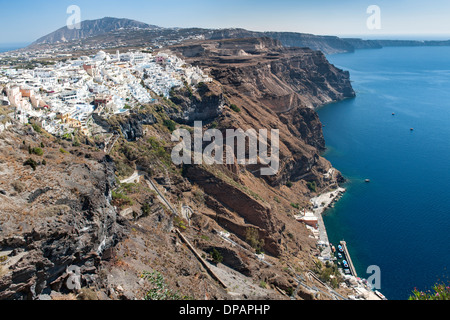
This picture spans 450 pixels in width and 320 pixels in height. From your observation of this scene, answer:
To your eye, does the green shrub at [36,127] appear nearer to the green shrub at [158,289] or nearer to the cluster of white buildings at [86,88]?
the cluster of white buildings at [86,88]

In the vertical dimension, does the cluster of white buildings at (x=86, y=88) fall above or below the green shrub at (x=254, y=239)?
above

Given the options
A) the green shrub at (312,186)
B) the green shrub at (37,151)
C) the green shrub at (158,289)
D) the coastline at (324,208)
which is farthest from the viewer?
the green shrub at (312,186)

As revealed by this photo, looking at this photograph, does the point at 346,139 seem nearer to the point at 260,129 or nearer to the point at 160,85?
the point at 260,129

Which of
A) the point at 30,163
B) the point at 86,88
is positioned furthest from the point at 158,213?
the point at 86,88

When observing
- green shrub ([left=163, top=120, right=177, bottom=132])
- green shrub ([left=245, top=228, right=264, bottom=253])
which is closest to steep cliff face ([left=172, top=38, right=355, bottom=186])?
green shrub ([left=163, top=120, right=177, bottom=132])

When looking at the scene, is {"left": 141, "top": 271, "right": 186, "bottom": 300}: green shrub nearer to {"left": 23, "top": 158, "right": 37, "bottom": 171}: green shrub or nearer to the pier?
{"left": 23, "top": 158, "right": 37, "bottom": 171}: green shrub

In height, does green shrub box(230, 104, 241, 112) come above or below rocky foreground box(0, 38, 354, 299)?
above

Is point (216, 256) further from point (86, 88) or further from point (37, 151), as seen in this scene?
point (86, 88)

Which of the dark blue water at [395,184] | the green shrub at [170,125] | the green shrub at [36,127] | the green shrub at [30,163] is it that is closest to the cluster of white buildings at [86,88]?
the green shrub at [36,127]
